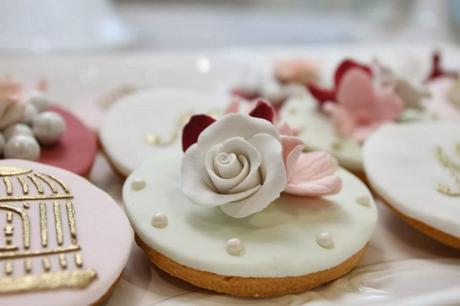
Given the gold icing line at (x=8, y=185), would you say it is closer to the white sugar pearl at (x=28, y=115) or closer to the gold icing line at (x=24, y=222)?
the gold icing line at (x=24, y=222)

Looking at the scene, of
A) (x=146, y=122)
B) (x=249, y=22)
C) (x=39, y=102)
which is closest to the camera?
(x=39, y=102)

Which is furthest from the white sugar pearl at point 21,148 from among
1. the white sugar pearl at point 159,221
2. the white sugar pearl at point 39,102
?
the white sugar pearl at point 159,221

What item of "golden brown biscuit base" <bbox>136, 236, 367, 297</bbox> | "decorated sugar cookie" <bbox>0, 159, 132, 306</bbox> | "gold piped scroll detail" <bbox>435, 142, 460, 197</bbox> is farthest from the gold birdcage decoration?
"gold piped scroll detail" <bbox>435, 142, 460, 197</bbox>

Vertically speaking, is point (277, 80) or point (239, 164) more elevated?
point (239, 164)

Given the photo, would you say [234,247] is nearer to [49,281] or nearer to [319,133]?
[49,281]

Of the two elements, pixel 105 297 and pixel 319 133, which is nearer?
pixel 105 297

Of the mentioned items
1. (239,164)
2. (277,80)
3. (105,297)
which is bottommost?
(277,80)

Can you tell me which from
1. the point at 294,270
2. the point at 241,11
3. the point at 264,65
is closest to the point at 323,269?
the point at 294,270

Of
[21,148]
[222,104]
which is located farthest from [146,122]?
[21,148]
